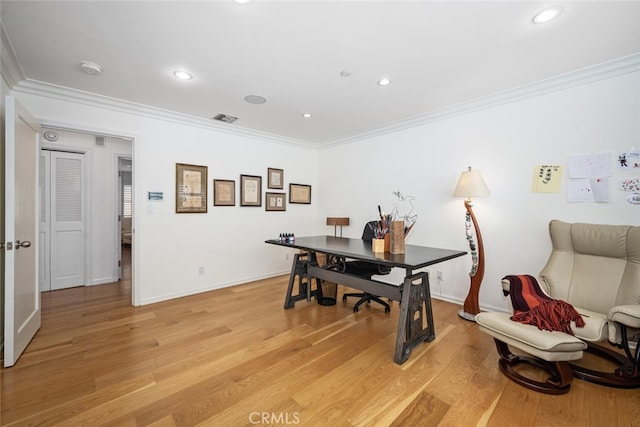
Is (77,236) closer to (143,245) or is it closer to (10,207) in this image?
(143,245)

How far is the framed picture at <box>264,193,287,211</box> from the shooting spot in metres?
4.60

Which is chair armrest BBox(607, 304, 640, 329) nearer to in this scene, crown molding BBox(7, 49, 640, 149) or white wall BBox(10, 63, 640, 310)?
white wall BBox(10, 63, 640, 310)

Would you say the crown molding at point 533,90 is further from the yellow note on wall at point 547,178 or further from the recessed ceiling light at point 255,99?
the recessed ceiling light at point 255,99

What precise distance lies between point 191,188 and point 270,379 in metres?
2.77

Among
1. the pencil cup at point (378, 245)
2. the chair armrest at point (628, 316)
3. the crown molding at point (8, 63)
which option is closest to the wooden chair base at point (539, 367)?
the chair armrest at point (628, 316)

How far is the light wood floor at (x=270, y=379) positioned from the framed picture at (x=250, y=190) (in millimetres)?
1887

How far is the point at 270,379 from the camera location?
1913mm

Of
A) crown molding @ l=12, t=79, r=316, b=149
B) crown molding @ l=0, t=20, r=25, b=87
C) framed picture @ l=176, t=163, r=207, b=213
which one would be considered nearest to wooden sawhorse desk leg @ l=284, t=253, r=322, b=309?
framed picture @ l=176, t=163, r=207, b=213

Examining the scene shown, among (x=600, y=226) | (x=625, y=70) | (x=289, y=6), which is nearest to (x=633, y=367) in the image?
(x=600, y=226)

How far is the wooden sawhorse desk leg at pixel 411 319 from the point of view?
2150 mm

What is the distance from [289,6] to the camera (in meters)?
1.70

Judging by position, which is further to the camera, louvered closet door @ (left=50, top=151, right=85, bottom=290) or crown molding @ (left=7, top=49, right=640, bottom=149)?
louvered closet door @ (left=50, top=151, right=85, bottom=290)

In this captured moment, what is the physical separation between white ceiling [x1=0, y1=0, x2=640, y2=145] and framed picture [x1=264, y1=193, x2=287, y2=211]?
180 centimetres

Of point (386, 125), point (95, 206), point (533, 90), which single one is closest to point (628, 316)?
point (533, 90)
